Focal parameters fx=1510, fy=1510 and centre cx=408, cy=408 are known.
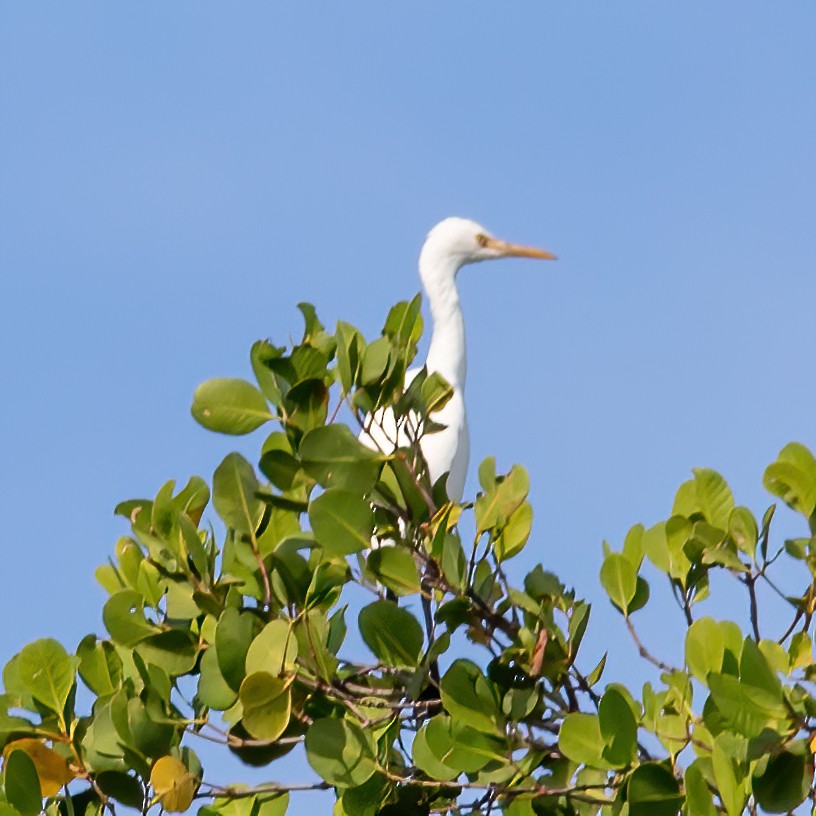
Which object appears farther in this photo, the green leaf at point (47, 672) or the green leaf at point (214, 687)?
the green leaf at point (47, 672)

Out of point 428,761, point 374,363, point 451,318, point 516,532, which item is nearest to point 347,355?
point 374,363

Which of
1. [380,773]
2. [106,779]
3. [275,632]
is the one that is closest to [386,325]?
[275,632]

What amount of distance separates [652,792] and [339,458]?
791 millimetres

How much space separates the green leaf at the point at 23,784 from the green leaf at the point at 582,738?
41.4 inches

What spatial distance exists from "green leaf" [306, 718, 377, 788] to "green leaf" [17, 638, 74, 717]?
1.97 feet

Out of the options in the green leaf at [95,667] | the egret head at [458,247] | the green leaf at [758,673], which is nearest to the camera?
the green leaf at [758,673]

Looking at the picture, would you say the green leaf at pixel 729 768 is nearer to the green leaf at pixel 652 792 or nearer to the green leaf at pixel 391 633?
the green leaf at pixel 652 792

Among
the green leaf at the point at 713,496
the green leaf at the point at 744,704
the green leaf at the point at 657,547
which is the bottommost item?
the green leaf at the point at 744,704

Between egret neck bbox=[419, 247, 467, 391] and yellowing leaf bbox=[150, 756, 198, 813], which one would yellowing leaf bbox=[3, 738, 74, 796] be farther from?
egret neck bbox=[419, 247, 467, 391]

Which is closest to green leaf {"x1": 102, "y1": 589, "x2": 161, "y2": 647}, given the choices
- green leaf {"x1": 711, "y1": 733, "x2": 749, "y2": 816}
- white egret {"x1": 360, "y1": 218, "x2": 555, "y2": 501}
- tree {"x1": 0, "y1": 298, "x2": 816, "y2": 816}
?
tree {"x1": 0, "y1": 298, "x2": 816, "y2": 816}

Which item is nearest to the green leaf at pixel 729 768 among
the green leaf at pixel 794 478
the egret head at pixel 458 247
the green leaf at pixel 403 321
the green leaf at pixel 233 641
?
the green leaf at pixel 794 478

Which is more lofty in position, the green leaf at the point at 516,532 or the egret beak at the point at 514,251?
the egret beak at the point at 514,251

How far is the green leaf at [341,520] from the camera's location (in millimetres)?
2668

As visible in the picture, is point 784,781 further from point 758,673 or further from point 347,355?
point 347,355
